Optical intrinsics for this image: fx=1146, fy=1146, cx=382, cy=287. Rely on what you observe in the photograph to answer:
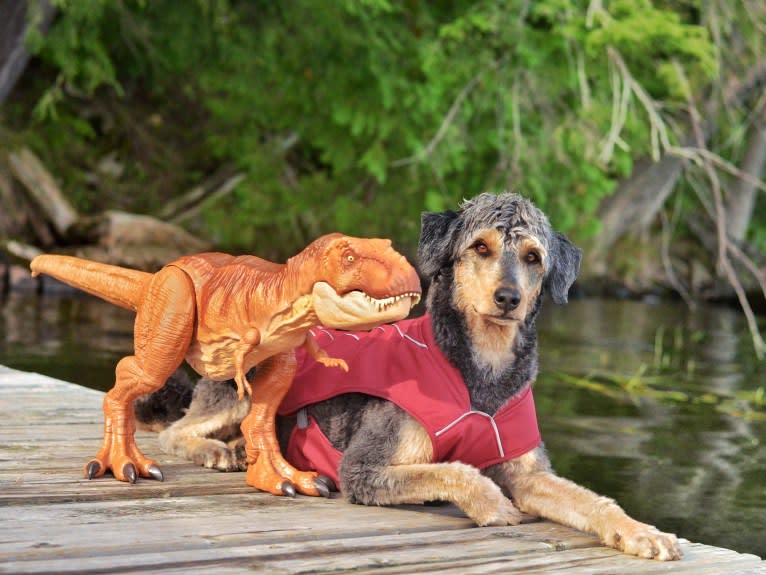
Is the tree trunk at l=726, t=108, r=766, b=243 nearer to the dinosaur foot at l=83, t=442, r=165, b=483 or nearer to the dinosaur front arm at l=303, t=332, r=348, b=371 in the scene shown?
the dinosaur front arm at l=303, t=332, r=348, b=371

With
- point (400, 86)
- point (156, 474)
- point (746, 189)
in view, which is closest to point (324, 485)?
point (156, 474)

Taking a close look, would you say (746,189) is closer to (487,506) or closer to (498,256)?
(498,256)

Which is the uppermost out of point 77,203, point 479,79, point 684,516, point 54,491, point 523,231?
point 479,79

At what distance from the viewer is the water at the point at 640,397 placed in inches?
254

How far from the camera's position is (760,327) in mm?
19422

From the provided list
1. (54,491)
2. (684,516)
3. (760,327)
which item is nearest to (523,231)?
(54,491)

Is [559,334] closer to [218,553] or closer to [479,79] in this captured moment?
[479,79]

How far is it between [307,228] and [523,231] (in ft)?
55.6

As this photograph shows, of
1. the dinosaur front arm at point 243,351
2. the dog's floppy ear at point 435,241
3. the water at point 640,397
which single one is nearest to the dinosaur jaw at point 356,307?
the dinosaur front arm at point 243,351

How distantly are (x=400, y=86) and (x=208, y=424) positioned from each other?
11.8 metres

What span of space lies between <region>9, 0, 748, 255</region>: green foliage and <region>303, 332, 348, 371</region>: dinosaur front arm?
9.65m

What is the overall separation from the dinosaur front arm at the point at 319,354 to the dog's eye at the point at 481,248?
0.63 metres

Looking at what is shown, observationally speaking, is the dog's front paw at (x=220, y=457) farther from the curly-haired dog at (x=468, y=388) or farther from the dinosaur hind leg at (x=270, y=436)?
the curly-haired dog at (x=468, y=388)

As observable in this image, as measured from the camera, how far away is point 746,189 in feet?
80.6
